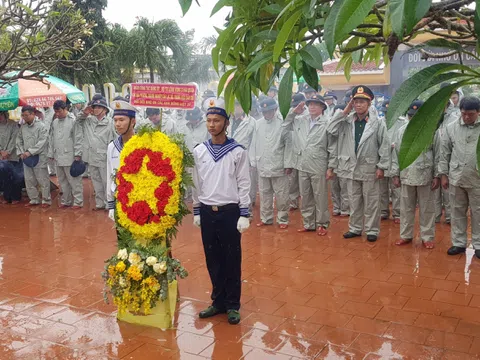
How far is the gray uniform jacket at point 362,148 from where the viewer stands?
6.67m

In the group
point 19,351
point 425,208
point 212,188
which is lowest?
point 19,351

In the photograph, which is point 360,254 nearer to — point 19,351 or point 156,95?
point 156,95

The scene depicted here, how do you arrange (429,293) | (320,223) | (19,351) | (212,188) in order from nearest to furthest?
1. (19,351)
2. (212,188)
3. (429,293)
4. (320,223)

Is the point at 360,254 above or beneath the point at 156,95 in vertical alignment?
beneath

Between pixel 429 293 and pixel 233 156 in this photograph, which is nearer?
pixel 233 156

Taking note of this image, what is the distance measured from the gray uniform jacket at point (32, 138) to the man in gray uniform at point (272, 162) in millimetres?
4082

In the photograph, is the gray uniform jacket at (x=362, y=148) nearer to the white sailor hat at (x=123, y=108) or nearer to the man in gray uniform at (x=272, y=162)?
the man in gray uniform at (x=272, y=162)

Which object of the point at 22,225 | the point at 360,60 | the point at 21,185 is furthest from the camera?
the point at 21,185

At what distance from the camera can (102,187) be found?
9.27m

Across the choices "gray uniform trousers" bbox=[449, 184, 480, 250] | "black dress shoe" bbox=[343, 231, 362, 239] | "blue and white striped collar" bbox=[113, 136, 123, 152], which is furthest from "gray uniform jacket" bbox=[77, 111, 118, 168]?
"gray uniform trousers" bbox=[449, 184, 480, 250]

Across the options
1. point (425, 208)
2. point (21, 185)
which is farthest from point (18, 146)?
point (425, 208)

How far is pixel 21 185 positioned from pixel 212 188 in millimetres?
6942

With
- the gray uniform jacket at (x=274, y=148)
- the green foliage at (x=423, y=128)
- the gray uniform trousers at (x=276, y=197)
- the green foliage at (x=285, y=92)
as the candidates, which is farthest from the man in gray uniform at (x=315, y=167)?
the green foliage at (x=423, y=128)

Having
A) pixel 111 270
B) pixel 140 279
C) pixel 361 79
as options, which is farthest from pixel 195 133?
pixel 361 79
